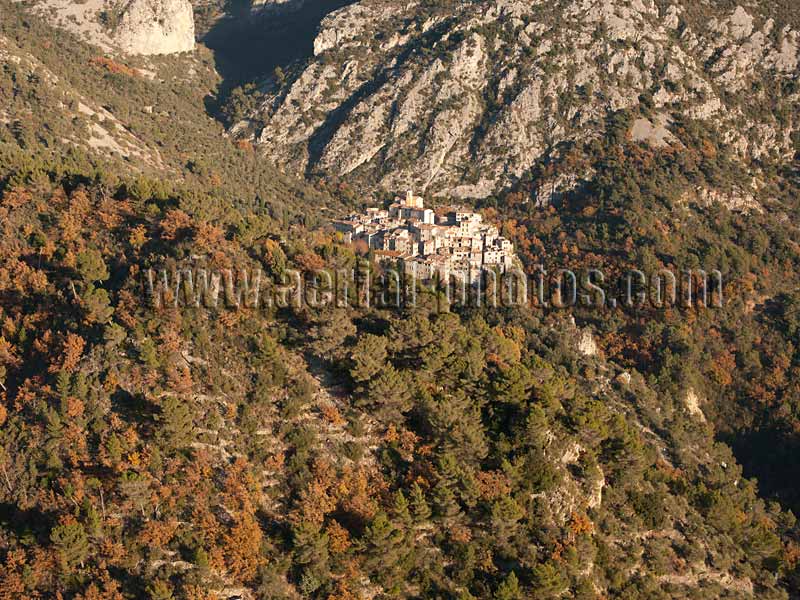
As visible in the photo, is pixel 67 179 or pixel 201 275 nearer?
pixel 201 275

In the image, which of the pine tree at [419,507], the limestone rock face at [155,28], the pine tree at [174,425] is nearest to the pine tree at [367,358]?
the pine tree at [419,507]

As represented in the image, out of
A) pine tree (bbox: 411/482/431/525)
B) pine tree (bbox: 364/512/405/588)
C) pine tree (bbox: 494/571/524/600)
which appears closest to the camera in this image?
pine tree (bbox: 494/571/524/600)

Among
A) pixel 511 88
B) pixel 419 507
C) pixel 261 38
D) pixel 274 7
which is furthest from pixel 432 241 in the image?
pixel 274 7

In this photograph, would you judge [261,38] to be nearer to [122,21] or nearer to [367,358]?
[122,21]

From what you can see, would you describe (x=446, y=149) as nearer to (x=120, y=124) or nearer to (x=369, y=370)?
(x=120, y=124)

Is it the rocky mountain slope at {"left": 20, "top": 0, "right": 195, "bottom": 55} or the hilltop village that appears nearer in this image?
the hilltop village

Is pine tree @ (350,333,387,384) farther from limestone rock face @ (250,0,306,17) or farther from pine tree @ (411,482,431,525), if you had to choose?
limestone rock face @ (250,0,306,17)

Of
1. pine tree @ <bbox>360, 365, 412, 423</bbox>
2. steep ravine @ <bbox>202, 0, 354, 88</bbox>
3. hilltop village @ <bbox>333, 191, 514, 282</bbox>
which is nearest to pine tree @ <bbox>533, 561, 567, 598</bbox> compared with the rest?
pine tree @ <bbox>360, 365, 412, 423</bbox>

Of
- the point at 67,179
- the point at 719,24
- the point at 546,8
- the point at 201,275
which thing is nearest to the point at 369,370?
the point at 201,275
